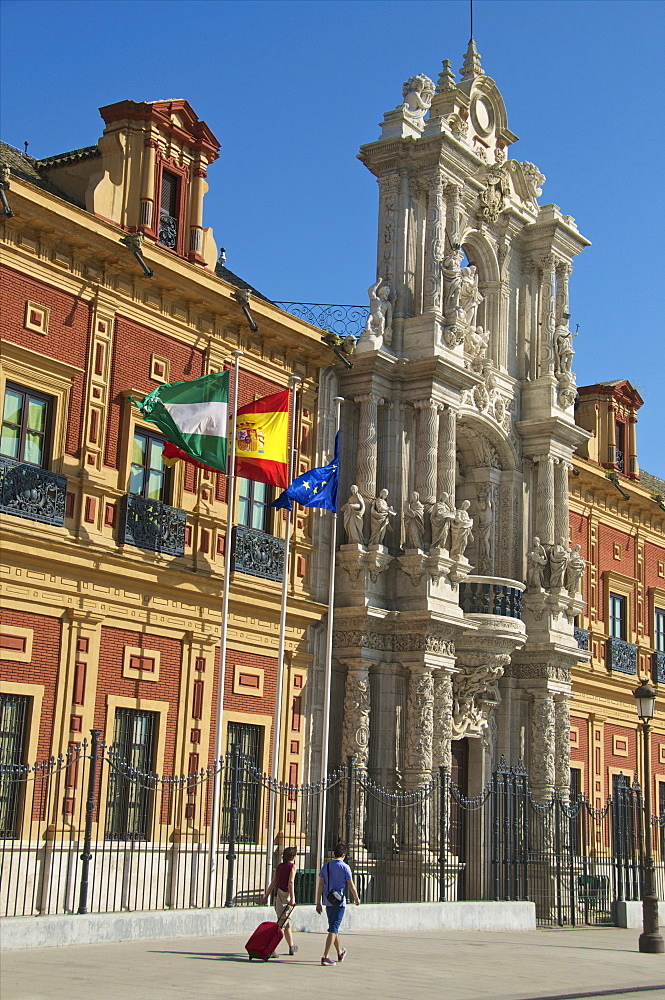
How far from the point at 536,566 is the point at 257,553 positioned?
7770 mm

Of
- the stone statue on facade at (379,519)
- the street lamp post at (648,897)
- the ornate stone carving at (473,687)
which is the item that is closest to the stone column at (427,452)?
the stone statue on facade at (379,519)

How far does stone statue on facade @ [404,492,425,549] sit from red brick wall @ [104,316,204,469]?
498cm

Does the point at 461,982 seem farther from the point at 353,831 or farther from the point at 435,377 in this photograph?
the point at 435,377

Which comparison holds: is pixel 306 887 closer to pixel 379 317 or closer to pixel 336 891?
pixel 336 891

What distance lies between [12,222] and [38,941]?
10352mm

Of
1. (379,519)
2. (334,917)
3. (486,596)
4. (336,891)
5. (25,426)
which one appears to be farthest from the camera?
(486,596)

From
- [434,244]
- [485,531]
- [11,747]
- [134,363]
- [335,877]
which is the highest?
[434,244]

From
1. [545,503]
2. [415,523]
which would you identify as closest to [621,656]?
[545,503]

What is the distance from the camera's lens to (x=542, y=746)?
28.5 m

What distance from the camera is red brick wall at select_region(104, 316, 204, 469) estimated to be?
70.4 feet

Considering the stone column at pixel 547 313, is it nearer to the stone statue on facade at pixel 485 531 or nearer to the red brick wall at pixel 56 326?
the stone statue on facade at pixel 485 531

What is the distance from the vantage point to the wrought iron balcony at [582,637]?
32188mm

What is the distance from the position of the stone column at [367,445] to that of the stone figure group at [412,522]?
24 centimetres

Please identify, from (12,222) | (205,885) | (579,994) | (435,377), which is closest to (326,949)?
(579,994)
